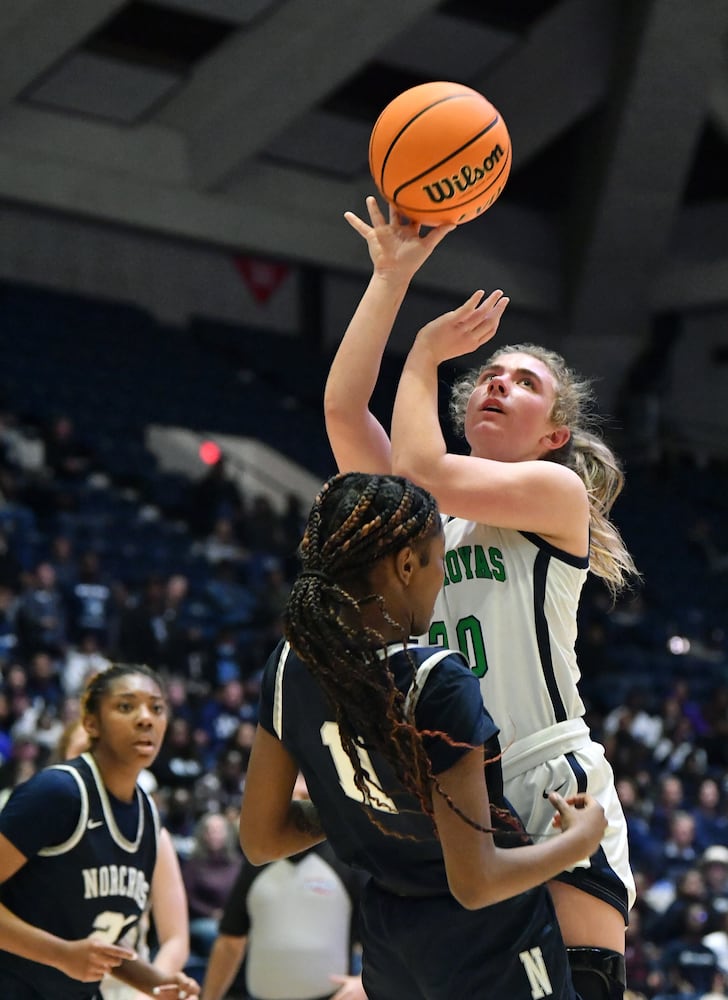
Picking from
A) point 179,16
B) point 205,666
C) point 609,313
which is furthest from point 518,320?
point 205,666

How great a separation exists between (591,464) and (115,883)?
1631 mm

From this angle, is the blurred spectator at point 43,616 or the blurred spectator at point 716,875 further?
the blurred spectator at point 43,616

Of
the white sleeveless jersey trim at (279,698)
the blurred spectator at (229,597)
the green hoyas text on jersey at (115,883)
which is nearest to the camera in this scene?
the white sleeveless jersey trim at (279,698)

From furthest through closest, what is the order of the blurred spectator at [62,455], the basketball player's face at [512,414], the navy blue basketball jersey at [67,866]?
the blurred spectator at [62,455] < the navy blue basketball jersey at [67,866] < the basketball player's face at [512,414]

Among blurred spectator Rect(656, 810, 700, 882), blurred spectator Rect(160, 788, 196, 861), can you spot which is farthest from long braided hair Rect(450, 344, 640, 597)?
blurred spectator Rect(656, 810, 700, 882)

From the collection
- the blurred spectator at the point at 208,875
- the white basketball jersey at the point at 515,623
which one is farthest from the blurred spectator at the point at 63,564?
the white basketball jersey at the point at 515,623

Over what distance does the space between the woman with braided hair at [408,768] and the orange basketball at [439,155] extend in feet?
2.89

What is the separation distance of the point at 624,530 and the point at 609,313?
3.03 metres

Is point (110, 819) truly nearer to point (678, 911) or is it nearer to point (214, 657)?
point (678, 911)

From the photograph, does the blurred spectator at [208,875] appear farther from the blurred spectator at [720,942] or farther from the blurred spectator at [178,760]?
the blurred spectator at [720,942]

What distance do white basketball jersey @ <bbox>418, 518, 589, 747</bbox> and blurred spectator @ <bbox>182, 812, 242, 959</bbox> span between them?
516cm

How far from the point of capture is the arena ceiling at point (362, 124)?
50.7 feet

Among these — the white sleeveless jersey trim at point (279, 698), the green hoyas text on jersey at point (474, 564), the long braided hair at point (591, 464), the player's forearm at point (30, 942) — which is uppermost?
the long braided hair at point (591, 464)

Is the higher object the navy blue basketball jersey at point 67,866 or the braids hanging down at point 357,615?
the braids hanging down at point 357,615
